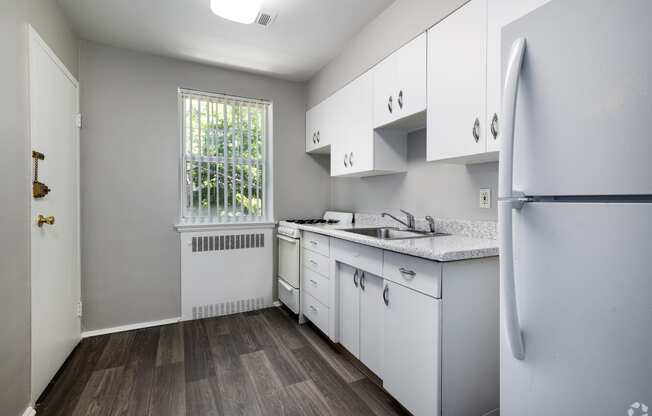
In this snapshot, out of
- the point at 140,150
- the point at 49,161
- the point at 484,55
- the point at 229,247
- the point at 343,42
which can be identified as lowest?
the point at 229,247

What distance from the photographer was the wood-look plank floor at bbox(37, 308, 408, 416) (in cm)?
171

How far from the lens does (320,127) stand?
3.15 meters

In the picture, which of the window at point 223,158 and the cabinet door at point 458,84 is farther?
the window at point 223,158

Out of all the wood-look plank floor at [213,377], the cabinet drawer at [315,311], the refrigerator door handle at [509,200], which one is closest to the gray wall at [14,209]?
the wood-look plank floor at [213,377]

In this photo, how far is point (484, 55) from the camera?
58.2 inches

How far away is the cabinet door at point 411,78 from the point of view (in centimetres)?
186

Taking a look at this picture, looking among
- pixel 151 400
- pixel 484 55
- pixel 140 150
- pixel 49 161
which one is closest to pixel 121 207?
pixel 140 150

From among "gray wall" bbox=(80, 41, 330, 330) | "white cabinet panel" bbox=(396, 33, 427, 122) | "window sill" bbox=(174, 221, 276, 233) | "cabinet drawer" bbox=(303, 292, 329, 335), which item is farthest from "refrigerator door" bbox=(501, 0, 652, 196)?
"gray wall" bbox=(80, 41, 330, 330)

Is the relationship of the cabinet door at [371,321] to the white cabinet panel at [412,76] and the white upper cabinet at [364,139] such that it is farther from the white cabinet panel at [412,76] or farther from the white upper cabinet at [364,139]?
the white cabinet panel at [412,76]

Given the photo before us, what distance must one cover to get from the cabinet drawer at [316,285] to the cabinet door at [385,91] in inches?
50.5

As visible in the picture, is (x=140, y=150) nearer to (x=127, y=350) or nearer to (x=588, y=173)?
(x=127, y=350)

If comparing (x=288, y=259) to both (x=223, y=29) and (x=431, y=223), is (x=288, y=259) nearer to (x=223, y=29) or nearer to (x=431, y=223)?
(x=431, y=223)

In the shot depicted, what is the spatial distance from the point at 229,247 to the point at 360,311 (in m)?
1.62

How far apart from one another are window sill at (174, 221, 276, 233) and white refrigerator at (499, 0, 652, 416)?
2.65 meters
